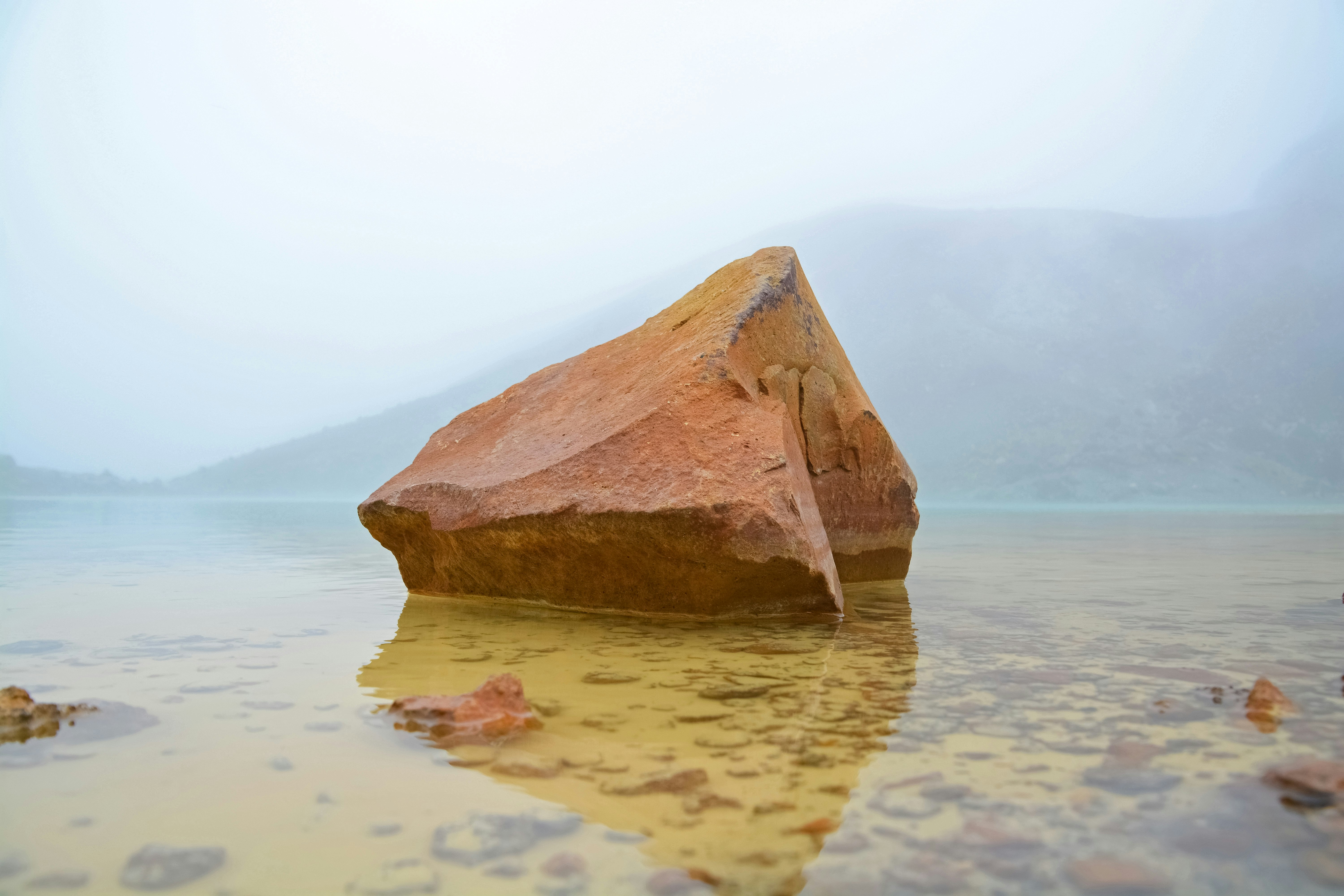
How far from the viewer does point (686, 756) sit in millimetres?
2010

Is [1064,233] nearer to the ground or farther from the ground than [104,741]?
farther from the ground

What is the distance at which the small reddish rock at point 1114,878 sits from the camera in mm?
1312

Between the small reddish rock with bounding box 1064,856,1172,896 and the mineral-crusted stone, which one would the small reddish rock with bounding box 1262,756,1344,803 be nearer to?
the small reddish rock with bounding box 1064,856,1172,896

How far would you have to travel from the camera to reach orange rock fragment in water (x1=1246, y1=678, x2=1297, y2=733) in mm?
2217

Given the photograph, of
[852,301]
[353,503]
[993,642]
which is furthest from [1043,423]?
[993,642]

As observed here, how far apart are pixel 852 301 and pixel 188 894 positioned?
102 m

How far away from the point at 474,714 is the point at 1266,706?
2250mm

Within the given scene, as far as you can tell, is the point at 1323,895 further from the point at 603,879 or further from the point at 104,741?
the point at 104,741

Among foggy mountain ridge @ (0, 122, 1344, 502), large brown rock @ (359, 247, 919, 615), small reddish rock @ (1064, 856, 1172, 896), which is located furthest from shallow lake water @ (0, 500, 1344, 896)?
foggy mountain ridge @ (0, 122, 1344, 502)

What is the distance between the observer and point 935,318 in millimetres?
89000

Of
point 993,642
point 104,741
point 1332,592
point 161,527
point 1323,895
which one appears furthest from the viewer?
point 161,527

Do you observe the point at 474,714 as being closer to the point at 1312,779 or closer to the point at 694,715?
the point at 694,715

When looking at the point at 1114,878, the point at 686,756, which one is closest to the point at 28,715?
the point at 686,756

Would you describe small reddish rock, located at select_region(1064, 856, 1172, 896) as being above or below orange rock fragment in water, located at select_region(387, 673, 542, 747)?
below
